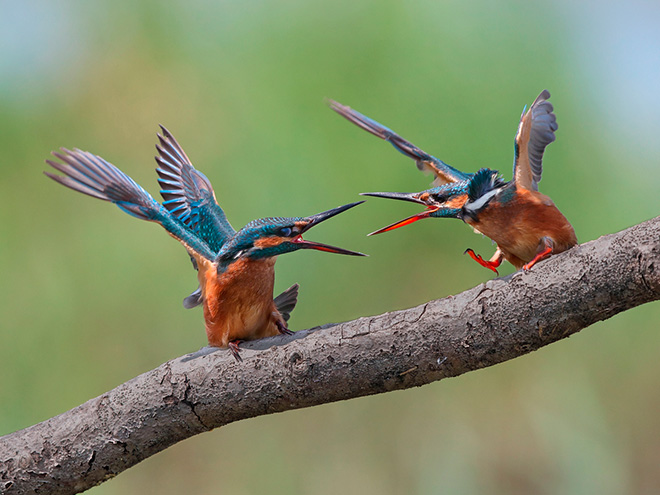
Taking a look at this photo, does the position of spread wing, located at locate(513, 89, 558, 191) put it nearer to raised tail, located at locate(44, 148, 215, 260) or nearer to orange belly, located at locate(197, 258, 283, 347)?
orange belly, located at locate(197, 258, 283, 347)

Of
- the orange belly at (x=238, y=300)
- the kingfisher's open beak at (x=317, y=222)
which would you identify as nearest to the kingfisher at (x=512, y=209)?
the kingfisher's open beak at (x=317, y=222)

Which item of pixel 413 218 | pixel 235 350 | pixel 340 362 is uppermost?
pixel 413 218

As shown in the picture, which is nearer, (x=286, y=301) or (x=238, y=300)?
(x=238, y=300)

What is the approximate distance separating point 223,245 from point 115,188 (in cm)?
39

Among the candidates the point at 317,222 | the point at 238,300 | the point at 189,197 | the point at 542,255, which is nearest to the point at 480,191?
the point at 542,255

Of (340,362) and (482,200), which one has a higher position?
(482,200)

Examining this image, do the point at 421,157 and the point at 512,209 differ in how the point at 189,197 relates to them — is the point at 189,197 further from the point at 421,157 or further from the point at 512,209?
the point at 512,209

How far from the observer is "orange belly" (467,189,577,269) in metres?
1.73

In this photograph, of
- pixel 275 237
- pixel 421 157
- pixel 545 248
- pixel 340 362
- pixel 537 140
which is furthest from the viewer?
pixel 421 157

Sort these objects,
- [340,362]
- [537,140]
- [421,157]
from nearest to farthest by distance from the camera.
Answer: [340,362], [537,140], [421,157]

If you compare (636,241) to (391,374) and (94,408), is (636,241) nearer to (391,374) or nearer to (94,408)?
(391,374)

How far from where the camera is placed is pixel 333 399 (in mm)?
1637

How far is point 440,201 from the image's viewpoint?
1.89 metres

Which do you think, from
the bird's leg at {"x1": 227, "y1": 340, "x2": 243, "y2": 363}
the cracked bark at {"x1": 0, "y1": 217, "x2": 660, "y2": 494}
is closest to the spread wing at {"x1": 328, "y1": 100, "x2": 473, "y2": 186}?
the cracked bark at {"x1": 0, "y1": 217, "x2": 660, "y2": 494}
